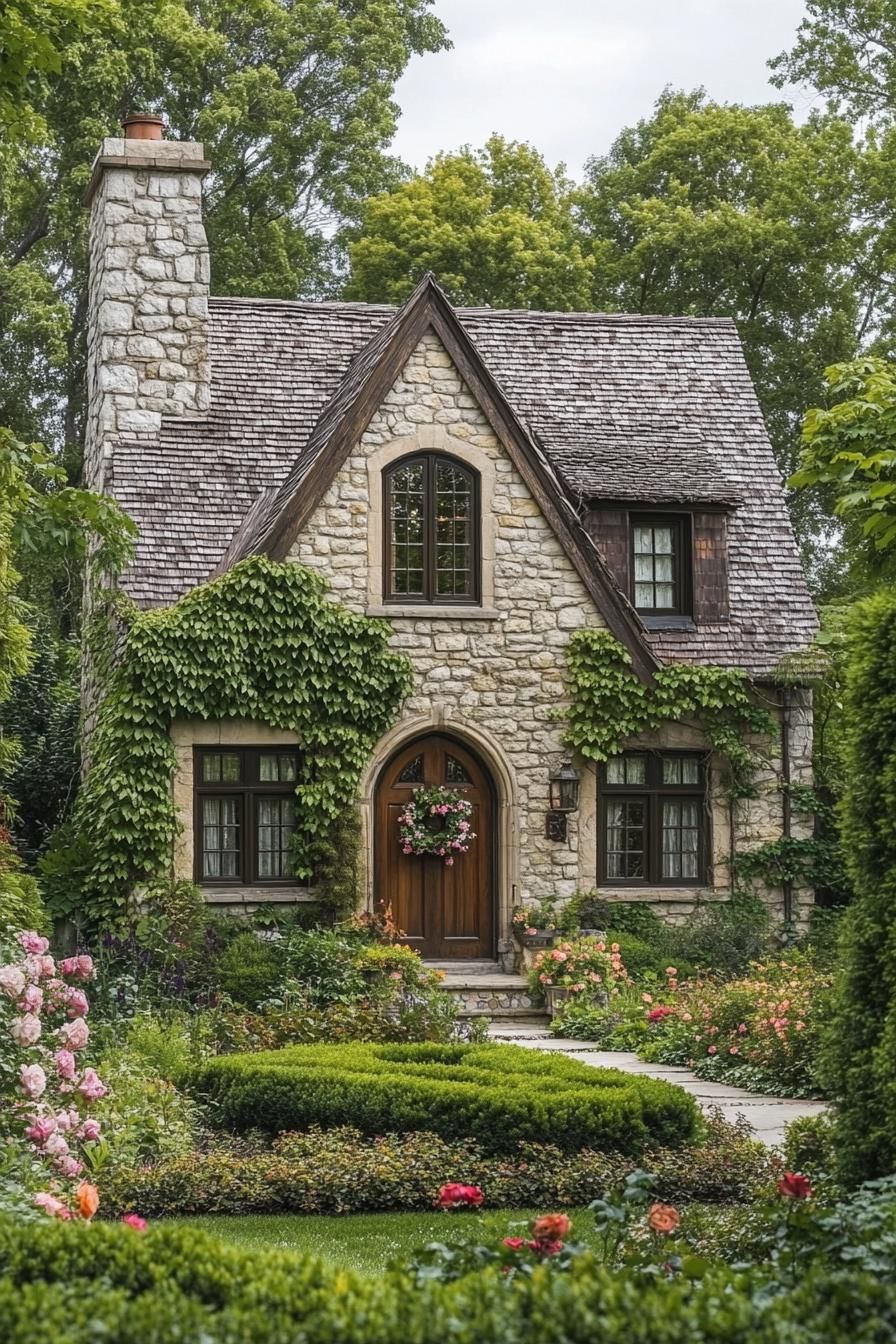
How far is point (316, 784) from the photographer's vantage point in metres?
17.1

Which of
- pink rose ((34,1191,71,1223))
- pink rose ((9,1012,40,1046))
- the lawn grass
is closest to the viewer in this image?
pink rose ((34,1191,71,1223))

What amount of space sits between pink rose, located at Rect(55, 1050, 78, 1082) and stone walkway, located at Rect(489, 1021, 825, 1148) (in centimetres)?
368

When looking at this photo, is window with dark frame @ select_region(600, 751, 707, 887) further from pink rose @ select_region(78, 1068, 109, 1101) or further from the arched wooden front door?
pink rose @ select_region(78, 1068, 109, 1101)

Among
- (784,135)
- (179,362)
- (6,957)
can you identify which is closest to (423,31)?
(784,135)

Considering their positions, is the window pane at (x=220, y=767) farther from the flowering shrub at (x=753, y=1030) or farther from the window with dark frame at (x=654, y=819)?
the flowering shrub at (x=753, y=1030)

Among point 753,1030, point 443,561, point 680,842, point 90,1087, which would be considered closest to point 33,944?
Result: point 90,1087

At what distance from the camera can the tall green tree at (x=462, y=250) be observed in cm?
2930

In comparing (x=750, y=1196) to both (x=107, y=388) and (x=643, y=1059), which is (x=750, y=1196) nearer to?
(x=643, y=1059)

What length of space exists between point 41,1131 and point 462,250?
77.9ft

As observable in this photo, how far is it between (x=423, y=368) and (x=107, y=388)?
335 centimetres

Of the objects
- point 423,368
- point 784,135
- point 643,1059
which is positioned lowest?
point 643,1059

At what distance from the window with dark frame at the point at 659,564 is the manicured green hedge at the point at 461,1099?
352 inches

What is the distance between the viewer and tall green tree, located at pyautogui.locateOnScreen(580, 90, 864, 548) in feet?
97.5

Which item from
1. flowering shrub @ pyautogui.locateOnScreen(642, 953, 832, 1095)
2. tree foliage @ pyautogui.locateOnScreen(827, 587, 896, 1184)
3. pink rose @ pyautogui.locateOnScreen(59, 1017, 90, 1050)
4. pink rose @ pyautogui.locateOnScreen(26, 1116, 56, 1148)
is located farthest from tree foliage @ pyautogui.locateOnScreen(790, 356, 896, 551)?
pink rose @ pyautogui.locateOnScreen(26, 1116, 56, 1148)
